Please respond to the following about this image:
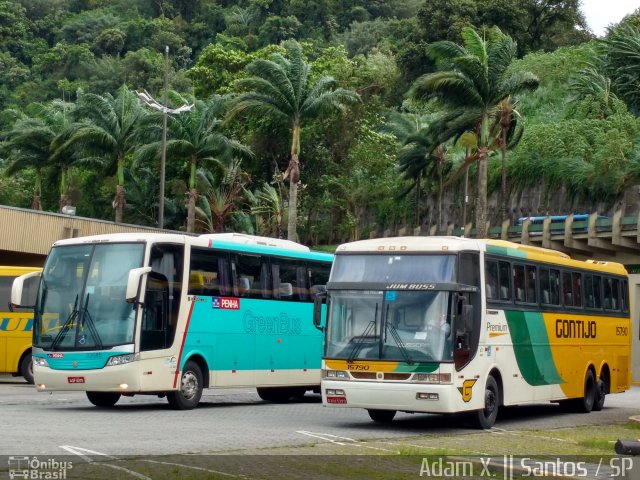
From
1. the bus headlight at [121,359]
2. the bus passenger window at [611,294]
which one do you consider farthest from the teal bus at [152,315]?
the bus passenger window at [611,294]

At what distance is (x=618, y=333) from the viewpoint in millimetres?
26250

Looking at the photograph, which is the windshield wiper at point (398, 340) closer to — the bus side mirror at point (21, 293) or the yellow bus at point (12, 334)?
the bus side mirror at point (21, 293)

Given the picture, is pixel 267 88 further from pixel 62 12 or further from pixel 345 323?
pixel 62 12

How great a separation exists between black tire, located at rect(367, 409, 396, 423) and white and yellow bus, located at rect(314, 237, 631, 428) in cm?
2

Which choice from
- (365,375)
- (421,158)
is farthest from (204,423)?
(421,158)

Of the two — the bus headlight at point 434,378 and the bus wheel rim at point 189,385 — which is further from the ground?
the bus headlight at point 434,378

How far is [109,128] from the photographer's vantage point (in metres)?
56.3

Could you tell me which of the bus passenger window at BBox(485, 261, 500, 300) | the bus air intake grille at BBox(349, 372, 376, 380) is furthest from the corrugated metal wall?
the bus air intake grille at BBox(349, 372, 376, 380)

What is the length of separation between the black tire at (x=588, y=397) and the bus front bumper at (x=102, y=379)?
938 centimetres

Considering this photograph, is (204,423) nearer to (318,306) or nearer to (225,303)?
(318,306)

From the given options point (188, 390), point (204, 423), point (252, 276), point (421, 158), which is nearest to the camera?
point (204, 423)

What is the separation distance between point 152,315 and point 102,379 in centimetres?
138

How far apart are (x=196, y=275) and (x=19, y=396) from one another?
242 inches

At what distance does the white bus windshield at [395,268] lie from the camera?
18.4 meters
